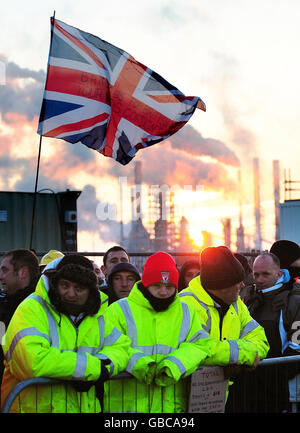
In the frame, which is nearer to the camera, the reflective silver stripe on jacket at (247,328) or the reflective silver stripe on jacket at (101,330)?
the reflective silver stripe on jacket at (101,330)

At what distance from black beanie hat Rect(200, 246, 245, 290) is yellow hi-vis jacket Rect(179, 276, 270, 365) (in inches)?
4.0

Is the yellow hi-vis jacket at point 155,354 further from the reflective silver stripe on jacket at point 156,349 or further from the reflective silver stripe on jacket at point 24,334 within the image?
the reflective silver stripe on jacket at point 24,334

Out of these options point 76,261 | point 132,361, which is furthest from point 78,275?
point 132,361

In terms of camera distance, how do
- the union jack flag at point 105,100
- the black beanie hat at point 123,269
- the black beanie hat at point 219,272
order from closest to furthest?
the black beanie hat at point 219,272 < the black beanie hat at point 123,269 < the union jack flag at point 105,100

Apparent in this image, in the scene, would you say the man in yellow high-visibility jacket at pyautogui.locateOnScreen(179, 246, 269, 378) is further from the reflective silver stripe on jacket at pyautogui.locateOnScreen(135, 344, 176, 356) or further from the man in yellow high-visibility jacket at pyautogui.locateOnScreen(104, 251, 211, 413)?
the reflective silver stripe on jacket at pyautogui.locateOnScreen(135, 344, 176, 356)

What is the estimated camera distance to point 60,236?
57.0ft

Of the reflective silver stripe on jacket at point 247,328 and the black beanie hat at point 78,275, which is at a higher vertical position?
the black beanie hat at point 78,275

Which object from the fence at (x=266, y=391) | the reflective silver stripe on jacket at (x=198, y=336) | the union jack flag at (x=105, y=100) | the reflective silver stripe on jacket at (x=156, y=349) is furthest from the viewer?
the union jack flag at (x=105, y=100)

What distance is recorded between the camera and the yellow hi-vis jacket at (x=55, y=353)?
12.5 feet

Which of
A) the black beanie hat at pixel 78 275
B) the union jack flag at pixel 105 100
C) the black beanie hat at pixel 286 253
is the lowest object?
the black beanie hat at pixel 78 275

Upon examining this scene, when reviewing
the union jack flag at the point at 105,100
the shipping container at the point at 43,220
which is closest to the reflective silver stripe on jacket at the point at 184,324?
the union jack flag at the point at 105,100

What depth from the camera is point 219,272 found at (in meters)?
4.73

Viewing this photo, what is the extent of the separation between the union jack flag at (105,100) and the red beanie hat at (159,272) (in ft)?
12.3

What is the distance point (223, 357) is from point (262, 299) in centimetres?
123
